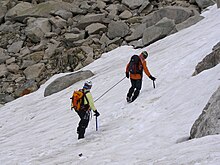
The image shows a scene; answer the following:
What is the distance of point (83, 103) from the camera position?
10484 mm

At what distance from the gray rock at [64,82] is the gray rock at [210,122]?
14213 mm

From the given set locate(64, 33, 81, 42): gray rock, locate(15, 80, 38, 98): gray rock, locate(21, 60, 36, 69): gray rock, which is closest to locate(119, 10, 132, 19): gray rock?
locate(64, 33, 81, 42): gray rock

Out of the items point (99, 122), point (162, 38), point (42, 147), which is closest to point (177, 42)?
point (162, 38)

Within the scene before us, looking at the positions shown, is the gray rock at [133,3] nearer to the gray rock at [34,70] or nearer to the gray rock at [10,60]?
the gray rock at [34,70]

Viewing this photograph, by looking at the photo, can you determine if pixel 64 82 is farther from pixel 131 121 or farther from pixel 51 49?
pixel 131 121

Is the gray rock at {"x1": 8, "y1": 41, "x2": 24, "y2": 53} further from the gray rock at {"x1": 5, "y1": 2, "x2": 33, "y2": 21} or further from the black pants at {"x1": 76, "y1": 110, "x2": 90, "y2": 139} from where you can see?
the black pants at {"x1": 76, "y1": 110, "x2": 90, "y2": 139}

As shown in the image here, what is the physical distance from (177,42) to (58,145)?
12.2m

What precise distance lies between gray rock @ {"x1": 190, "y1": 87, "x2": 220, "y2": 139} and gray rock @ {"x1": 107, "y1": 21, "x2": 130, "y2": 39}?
22.2m

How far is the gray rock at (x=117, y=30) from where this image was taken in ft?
96.1

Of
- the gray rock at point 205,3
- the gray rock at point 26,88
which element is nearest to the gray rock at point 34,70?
the gray rock at point 26,88

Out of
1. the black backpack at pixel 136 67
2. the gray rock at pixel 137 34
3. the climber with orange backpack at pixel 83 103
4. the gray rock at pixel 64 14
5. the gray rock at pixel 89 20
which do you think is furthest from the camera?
the gray rock at pixel 64 14

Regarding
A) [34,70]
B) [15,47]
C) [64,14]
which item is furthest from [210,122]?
[64,14]

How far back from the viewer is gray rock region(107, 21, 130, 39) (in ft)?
96.1

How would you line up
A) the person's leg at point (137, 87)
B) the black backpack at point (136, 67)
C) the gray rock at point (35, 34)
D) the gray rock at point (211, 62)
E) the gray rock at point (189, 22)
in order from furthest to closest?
the gray rock at point (35, 34) < the gray rock at point (189, 22) < the person's leg at point (137, 87) < the black backpack at point (136, 67) < the gray rock at point (211, 62)
